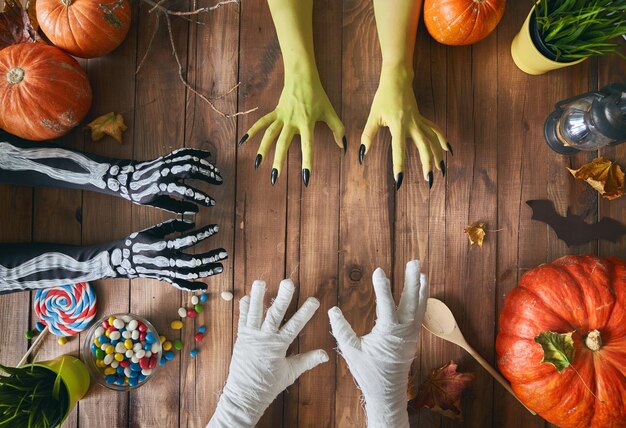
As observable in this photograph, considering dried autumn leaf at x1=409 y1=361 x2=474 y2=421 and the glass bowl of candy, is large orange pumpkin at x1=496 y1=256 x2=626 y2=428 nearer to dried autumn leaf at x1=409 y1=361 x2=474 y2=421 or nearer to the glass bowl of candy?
dried autumn leaf at x1=409 y1=361 x2=474 y2=421

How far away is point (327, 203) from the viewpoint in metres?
1.44

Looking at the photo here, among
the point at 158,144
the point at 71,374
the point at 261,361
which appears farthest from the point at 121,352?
the point at 158,144

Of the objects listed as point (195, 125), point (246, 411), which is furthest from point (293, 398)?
point (195, 125)

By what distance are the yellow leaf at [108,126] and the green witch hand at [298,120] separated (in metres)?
0.42

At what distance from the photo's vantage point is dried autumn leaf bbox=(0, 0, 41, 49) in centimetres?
136

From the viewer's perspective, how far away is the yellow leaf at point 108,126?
1422 millimetres

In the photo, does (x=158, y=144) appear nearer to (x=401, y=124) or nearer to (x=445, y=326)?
(x=401, y=124)

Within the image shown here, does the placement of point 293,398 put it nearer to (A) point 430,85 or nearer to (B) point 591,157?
(A) point 430,85

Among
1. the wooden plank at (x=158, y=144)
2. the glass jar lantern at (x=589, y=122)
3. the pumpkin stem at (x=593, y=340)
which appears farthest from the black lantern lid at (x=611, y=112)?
the wooden plank at (x=158, y=144)

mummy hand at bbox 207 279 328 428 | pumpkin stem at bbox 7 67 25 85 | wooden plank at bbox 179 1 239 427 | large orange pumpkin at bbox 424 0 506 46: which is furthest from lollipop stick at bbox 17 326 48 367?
large orange pumpkin at bbox 424 0 506 46

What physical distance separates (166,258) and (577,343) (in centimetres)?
109

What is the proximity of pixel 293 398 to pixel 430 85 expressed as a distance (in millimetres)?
1051

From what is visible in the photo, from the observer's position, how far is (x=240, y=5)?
1.46 meters

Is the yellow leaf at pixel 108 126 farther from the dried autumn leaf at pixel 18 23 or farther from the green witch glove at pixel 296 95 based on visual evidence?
the green witch glove at pixel 296 95
